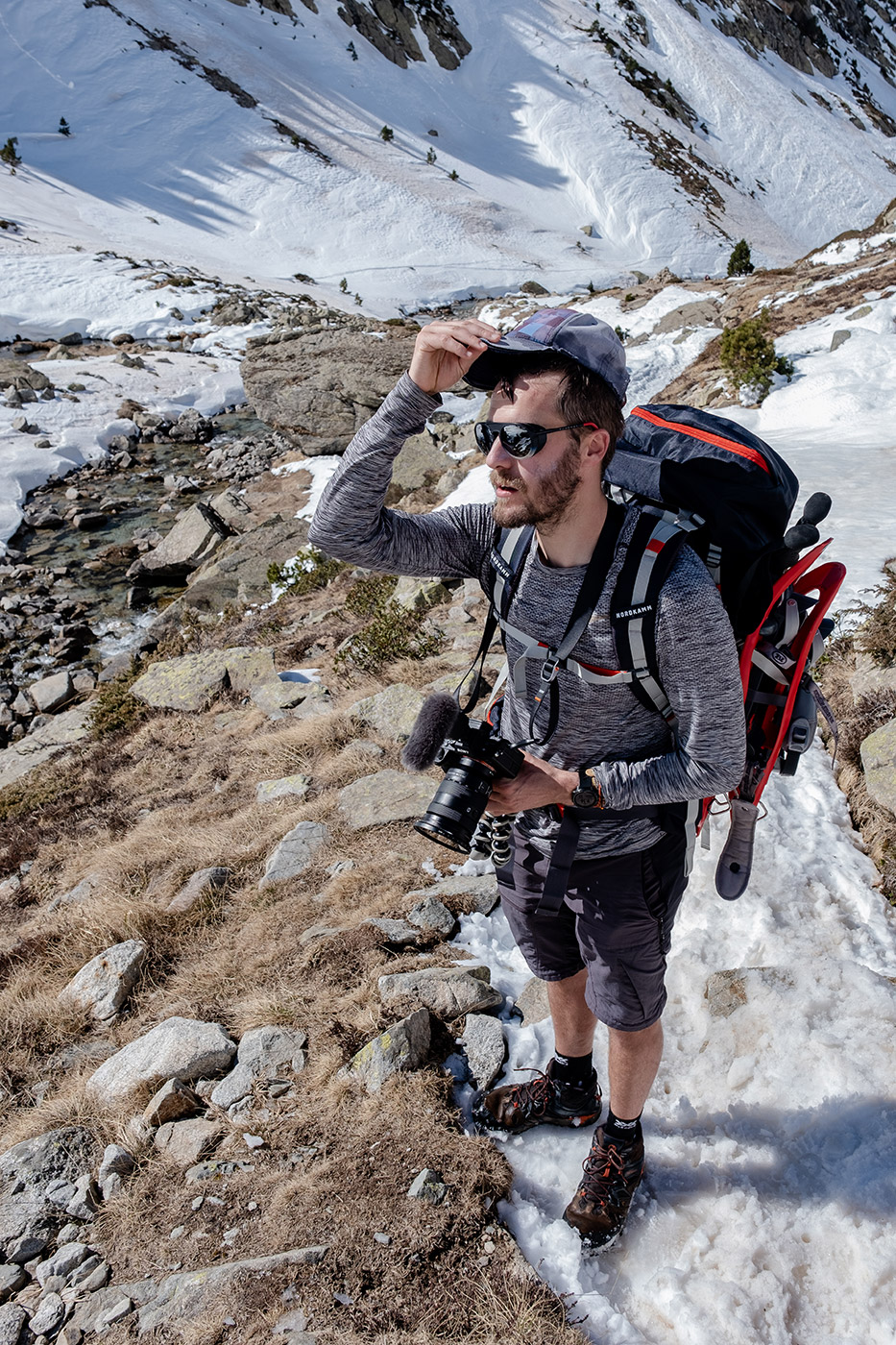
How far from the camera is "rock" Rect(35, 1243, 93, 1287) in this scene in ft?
9.36

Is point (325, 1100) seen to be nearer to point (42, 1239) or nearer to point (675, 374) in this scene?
point (42, 1239)

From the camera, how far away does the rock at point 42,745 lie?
892cm

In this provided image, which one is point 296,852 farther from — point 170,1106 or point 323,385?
point 323,385

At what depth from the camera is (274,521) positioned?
14.2 meters

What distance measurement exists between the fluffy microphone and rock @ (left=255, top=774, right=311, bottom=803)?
4.20 meters

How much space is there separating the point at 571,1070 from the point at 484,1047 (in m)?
0.49

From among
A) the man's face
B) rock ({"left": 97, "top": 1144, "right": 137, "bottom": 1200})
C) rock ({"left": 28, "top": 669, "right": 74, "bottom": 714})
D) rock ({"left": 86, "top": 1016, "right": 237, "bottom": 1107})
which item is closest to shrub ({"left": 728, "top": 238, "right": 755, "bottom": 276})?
rock ({"left": 28, "top": 669, "right": 74, "bottom": 714})

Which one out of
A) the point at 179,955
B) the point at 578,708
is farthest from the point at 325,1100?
the point at 578,708

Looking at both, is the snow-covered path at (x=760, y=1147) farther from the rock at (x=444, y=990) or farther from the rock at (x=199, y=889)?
the rock at (x=199, y=889)

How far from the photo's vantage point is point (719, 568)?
7.43 feet

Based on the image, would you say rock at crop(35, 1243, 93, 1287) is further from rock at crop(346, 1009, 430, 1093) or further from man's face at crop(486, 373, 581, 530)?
man's face at crop(486, 373, 581, 530)

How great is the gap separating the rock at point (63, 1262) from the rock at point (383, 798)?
278 centimetres

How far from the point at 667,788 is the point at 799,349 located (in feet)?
43.8

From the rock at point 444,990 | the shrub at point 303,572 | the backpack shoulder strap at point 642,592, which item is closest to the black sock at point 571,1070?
the rock at point 444,990
